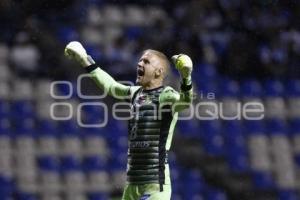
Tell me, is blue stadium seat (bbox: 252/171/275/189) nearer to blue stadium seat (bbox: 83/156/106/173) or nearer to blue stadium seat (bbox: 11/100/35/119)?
blue stadium seat (bbox: 83/156/106/173)

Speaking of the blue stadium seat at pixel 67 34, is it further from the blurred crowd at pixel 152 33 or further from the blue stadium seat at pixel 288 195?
the blue stadium seat at pixel 288 195

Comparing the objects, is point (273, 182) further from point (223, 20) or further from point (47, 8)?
point (47, 8)

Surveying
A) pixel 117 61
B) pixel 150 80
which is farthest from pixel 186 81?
pixel 117 61

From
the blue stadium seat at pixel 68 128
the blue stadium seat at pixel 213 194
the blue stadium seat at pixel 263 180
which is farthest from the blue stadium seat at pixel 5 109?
the blue stadium seat at pixel 263 180

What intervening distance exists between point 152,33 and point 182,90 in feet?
5.79

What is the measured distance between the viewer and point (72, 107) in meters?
5.48

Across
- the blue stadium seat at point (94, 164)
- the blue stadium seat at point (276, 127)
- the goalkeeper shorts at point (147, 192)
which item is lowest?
the goalkeeper shorts at point (147, 192)

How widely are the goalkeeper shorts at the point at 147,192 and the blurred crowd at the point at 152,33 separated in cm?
152

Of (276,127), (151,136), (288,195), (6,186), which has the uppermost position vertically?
(276,127)

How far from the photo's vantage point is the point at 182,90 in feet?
12.6

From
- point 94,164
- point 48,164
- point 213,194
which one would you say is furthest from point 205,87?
point 48,164

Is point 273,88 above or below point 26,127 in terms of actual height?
above

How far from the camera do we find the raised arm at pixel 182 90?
378 cm

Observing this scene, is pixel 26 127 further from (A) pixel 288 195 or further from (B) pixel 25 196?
(A) pixel 288 195
